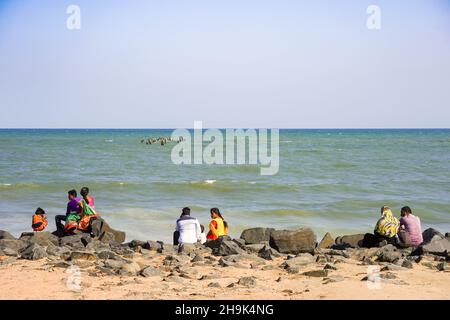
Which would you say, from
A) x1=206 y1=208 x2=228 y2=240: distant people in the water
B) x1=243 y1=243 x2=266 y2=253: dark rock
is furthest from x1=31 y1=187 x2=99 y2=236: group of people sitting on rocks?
x1=243 y1=243 x2=266 y2=253: dark rock

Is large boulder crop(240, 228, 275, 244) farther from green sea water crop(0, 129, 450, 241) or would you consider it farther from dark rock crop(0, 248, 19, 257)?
dark rock crop(0, 248, 19, 257)

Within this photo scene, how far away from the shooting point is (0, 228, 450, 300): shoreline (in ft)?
26.2

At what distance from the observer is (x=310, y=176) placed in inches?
1268

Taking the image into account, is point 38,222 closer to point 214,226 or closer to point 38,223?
point 38,223

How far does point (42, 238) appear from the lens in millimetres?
11812

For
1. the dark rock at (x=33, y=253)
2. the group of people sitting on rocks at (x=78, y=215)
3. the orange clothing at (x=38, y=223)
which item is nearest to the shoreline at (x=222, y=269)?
the dark rock at (x=33, y=253)

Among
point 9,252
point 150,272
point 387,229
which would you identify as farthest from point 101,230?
point 387,229

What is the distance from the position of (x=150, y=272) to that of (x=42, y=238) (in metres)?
3.81

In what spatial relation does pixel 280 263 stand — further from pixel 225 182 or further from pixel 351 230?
pixel 225 182

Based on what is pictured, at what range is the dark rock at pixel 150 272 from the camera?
9039 mm

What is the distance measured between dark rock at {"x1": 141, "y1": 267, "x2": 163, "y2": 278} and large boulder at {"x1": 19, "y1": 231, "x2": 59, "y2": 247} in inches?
134

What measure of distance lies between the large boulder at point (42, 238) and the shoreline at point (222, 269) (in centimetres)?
2
